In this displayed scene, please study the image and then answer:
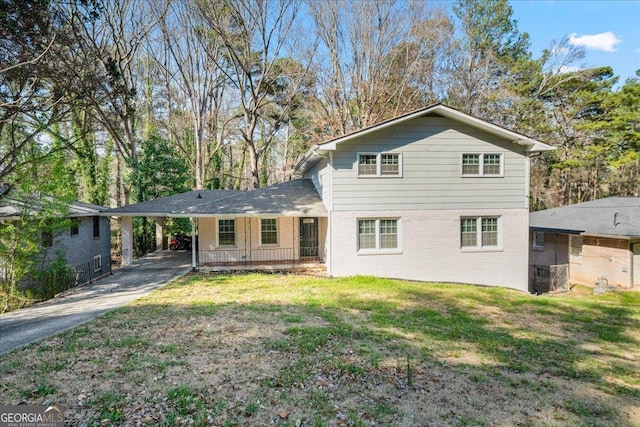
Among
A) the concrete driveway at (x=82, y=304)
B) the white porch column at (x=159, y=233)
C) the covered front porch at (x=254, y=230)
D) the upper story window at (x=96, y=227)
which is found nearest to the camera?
the concrete driveway at (x=82, y=304)

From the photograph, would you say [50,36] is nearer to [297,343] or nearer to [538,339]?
[297,343]

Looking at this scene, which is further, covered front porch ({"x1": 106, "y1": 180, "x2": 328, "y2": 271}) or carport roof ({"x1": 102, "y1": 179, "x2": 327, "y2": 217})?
covered front porch ({"x1": 106, "y1": 180, "x2": 328, "y2": 271})

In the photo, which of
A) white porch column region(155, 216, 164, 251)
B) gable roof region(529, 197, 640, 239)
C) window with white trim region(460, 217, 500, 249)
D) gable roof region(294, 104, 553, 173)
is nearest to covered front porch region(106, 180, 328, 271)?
gable roof region(294, 104, 553, 173)

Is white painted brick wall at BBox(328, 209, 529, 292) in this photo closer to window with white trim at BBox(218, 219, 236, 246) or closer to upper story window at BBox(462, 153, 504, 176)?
upper story window at BBox(462, 153, 504, 176)

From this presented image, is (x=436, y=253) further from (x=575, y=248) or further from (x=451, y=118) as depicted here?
(x=575, y=248)

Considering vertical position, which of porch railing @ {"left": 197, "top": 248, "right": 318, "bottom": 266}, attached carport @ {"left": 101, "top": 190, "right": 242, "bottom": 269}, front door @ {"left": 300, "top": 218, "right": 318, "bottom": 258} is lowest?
porch railing @ {"left": 197, "top": 248, "right": 318, "bottom": 266}

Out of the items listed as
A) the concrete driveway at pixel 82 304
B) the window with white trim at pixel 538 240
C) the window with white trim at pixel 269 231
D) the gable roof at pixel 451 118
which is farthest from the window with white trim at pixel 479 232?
the concrete driveway at pixel 82 304

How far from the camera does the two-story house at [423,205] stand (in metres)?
13.0

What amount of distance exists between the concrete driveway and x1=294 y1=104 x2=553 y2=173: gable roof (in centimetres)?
770

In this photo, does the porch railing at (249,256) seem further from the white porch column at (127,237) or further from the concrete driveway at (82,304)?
the white porch column at (127,237)

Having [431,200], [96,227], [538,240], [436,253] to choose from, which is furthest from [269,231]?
[538,240]

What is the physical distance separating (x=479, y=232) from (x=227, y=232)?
10.5 meters

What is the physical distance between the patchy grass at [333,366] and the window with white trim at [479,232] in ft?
15.4

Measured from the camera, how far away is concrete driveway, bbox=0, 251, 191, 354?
22.9ft
